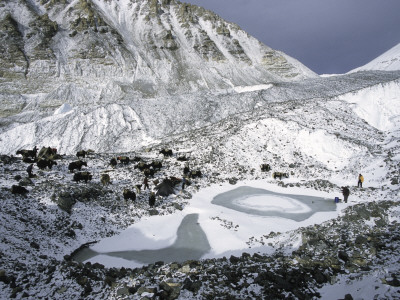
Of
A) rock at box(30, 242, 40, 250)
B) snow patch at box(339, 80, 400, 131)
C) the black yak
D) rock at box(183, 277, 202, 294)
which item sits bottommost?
rock at box(30, 242, 40, 250)

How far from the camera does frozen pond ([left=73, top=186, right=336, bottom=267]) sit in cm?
1417

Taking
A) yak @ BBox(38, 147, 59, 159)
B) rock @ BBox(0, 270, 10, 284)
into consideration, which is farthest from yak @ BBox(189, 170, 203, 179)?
rock @ BBox(0, 270, 10, 284)

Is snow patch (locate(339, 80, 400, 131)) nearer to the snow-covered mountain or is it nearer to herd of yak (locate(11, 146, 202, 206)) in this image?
herd of yak (locate(11, 146, 202, 206))

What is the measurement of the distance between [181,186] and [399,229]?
14.9 meters

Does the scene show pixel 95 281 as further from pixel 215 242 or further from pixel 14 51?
pixel 14 51

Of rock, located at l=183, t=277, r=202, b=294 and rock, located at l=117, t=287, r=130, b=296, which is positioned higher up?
rock, located at l=183, t=277, r=202, b=294

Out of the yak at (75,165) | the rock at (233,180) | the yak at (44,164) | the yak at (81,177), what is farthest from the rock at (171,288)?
the yak at (44,164)

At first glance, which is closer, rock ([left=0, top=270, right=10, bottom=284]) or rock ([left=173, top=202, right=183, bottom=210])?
rock ([left=0, top=270, right=10, bottom=284])

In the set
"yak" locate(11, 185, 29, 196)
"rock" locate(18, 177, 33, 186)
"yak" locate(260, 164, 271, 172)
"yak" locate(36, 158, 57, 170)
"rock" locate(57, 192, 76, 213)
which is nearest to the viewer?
"yak" locate(11, 185, 29, 196)

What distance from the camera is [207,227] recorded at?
17.0m

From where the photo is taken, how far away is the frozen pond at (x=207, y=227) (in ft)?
46.5

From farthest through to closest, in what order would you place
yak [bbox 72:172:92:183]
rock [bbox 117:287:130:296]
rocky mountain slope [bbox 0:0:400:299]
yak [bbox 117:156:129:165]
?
yak [bbox 117:156:129:165], yak [bbox 72:172:92:183], rocky mountain slope [bbox 0:0:400:299], rock [bbox 117:287:130:296]

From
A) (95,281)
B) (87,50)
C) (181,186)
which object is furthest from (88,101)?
(95,281)

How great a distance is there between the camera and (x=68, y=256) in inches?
531
